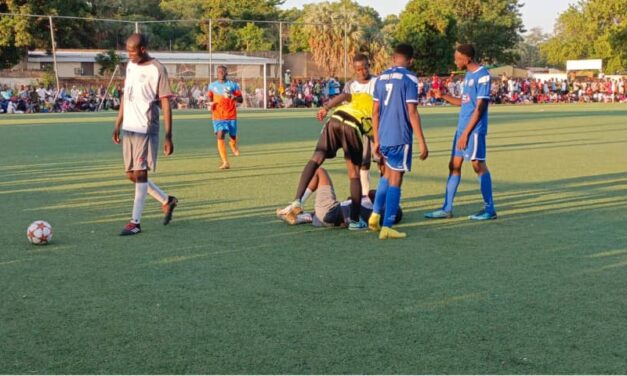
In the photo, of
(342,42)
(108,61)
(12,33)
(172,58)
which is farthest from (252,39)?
(12,33)

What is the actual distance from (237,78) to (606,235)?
3917 centimetres

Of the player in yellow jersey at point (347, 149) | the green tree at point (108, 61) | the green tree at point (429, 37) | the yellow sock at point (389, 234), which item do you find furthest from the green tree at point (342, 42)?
the yellow sock at point (389, 234)

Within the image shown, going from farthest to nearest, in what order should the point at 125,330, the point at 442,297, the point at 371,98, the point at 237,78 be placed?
the point at 237,78
the point at 371,98
the point at 442,297
the point at 125,330

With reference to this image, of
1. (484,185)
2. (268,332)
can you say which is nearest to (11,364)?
(268,332)

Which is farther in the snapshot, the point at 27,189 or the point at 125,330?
the point at 27,189

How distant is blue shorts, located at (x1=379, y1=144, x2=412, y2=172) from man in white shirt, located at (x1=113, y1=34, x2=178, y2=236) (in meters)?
→ 2.26

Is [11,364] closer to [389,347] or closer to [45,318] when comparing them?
[45,318]

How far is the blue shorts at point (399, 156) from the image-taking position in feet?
25.5

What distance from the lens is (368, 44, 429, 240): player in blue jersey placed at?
7.66 metres

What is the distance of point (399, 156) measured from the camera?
778 cm

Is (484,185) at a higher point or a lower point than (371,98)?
lower

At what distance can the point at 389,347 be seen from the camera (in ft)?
14.4

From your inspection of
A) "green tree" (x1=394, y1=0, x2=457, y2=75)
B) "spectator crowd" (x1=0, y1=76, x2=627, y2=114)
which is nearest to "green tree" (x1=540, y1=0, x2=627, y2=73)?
"spectator crowd" (x1=0, y1=76, x2=627, y2=114)

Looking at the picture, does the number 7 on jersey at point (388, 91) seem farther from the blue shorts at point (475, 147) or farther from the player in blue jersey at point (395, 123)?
the blue shorts at point (475, 147)
